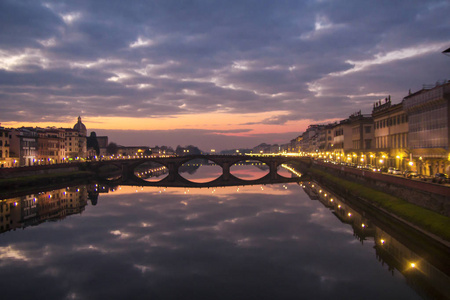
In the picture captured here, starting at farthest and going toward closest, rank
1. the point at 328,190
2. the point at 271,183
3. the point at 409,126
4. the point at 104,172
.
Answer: the point at 104,172 → the point at 271,183 → the point at 328,190 → the point at 409,126

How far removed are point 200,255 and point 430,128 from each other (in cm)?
4058

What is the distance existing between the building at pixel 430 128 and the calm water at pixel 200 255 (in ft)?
48.9

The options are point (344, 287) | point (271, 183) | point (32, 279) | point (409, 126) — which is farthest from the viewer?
point (271, 183)

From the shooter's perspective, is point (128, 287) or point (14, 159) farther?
point (14, 159)

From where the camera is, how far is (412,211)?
37.0 m

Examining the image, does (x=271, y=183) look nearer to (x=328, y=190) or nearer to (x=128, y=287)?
(x=328, y=190)

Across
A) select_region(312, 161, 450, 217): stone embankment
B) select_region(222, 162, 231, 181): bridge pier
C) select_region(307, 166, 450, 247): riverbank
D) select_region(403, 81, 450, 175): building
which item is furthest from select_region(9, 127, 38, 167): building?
select_region(403, 81, 450, 175): building

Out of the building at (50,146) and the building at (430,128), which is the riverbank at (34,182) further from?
the building at (430,128)

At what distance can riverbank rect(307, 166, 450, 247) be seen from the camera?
30281mm

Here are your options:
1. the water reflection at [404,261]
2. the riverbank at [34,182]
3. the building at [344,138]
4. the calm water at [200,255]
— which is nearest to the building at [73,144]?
the riverbank at [34,182]

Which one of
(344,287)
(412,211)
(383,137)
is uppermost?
(383,137)

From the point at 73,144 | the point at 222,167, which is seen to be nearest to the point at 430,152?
the point at 222,167

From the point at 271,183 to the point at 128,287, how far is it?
7109 cm

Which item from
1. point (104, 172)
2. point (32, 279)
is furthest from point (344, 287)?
point (104, 172)
